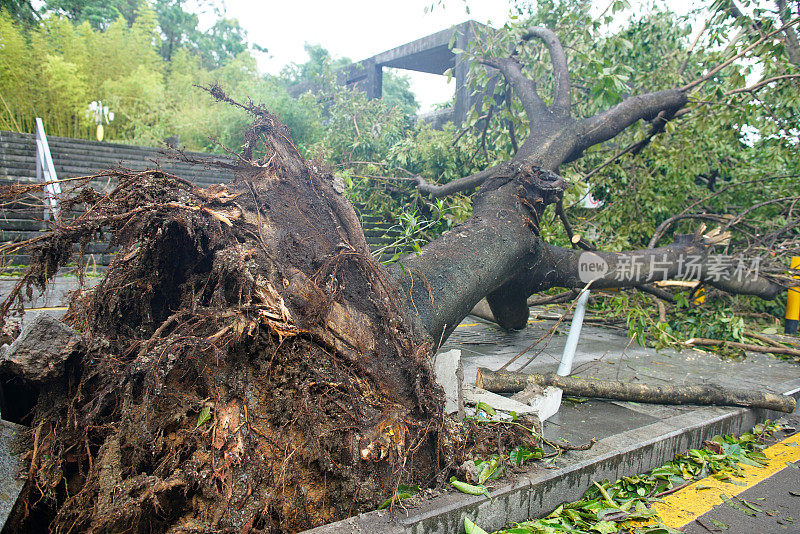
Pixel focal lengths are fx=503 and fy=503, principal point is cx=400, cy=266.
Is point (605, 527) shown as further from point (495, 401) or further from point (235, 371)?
point (235, 371)

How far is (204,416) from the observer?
194 centimetres

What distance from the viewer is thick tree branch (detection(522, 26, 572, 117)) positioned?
17.6 ft

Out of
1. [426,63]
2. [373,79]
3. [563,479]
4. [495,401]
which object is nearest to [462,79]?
[426,63]

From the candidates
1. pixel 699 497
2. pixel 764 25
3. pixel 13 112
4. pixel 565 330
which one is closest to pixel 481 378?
pixel 699 497

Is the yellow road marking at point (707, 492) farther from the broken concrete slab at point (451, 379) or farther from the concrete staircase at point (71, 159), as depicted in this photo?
the concrete staircase at point (71, 159)

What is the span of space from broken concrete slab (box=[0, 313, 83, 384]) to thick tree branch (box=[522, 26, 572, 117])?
4865 millimetres

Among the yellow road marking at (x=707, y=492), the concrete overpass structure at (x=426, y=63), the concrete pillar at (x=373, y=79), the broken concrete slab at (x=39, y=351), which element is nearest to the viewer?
the broken concrete slab at (x=39, y=351)

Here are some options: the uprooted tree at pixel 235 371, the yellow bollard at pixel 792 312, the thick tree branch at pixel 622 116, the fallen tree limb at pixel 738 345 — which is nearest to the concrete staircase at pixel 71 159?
the thick tree branch at pixel 622 116

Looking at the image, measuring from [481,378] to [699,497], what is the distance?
1.35 meters

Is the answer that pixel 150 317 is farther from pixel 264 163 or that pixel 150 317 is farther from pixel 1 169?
pixel 1 169

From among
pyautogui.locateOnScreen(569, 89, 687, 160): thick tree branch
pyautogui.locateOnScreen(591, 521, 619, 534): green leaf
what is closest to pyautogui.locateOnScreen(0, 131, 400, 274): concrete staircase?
pyautogui.locateOnScreen(569, 89, 687, 160): thick tree branch

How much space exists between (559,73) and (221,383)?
5081 mm

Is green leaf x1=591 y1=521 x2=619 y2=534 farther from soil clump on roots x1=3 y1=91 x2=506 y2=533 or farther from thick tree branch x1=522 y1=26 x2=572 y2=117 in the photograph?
thick tree branch x1=522 y1=26 x2=572 y2=117

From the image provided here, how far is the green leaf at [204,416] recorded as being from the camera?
1.93m
